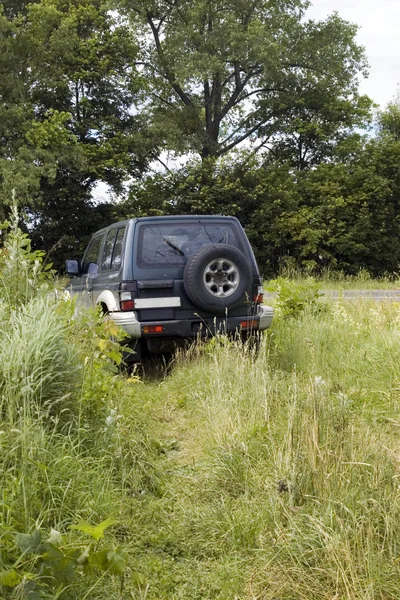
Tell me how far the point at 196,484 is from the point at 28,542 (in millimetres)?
1505

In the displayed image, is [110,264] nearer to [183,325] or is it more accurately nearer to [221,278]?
[183,325]

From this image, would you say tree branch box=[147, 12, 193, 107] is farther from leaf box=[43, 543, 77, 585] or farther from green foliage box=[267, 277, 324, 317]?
leaf box=[43, 543, 77, 585]

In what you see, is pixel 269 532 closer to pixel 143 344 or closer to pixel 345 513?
pixel 345 513

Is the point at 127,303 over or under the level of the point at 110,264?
under

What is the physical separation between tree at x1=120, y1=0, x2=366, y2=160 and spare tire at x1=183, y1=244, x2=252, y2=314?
58.3 ft

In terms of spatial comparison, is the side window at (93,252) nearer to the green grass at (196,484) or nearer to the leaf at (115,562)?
the green grass at (196,484)

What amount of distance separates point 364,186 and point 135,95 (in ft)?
33.5

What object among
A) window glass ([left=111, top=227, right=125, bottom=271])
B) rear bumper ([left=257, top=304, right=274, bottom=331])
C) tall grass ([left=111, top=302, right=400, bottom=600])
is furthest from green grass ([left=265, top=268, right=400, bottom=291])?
tall grass ([left=111, top=302, right=400, bottom=600])

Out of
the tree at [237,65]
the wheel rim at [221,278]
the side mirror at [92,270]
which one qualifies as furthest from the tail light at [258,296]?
the tree at [237,65]

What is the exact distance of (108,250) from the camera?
687 centimetres

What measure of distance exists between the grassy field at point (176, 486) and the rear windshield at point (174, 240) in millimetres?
1744

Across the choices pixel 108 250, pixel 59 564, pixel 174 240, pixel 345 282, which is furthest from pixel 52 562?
pixel 345 282

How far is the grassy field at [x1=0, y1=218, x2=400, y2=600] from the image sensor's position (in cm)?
216

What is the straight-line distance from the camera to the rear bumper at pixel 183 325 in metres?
5.63
